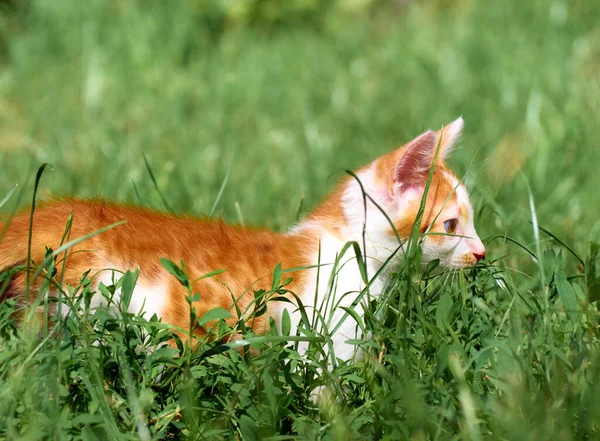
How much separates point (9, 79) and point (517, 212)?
132 inches

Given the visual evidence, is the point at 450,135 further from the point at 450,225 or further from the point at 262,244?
the point at 262,244

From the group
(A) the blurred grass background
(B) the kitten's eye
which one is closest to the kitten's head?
(B) the kitten's eye

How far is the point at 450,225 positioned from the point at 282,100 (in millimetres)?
2743

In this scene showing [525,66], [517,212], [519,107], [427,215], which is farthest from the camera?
[525,66]

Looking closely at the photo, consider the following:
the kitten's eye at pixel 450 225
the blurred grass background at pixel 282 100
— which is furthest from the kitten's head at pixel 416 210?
the blurred grass background at pixel 282 100

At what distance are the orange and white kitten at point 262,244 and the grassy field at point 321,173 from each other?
0.13 metres

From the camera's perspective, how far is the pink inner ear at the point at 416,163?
2109 mm

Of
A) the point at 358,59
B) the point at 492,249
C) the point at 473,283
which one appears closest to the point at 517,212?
the point at 492,249

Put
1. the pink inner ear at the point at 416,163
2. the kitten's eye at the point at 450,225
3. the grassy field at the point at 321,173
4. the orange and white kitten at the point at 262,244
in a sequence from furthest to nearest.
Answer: the kitten's eye at the point at 450,225, the pink inner ear at the point at 416,163, the orange and white kitten at the point at 262,244, the grassy field at the point at 321,173

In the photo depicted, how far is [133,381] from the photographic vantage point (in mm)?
1671

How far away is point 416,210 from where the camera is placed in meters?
2.23

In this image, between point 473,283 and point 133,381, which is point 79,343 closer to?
point 133,381

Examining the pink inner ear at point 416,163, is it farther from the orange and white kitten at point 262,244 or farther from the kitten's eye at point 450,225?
the kitten's eye at point 450,225

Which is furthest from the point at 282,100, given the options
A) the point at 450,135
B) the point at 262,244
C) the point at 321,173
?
the point at 262,244
